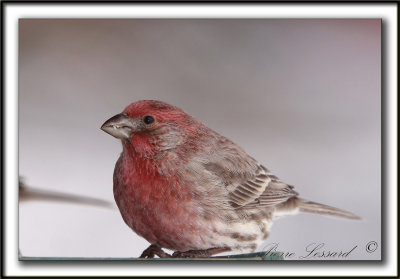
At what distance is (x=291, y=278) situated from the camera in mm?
3875

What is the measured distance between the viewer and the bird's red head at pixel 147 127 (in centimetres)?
351

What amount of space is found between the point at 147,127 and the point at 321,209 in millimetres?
1339

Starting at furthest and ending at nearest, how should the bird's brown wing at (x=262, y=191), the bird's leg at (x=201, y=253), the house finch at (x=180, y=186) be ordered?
the bird's brown wing at (x=262, y=191) → the bird's leg at (x=201, y=253) → the house finch at (x=180, y=186)

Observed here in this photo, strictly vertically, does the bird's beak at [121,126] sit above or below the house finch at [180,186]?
above

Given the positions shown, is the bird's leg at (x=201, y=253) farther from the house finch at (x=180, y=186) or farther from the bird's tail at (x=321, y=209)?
the bird's tail at (x=321, y=209)

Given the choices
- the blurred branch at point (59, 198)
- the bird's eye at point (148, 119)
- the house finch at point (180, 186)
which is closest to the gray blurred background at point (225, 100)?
the blurred branch at point (59, 198)

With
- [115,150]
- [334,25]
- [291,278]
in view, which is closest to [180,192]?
[115,150]

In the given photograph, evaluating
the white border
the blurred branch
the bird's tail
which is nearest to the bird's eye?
the blurred branch

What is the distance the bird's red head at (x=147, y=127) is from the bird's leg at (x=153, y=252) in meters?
0.63

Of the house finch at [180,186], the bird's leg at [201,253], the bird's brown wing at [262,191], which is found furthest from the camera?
the bird's brown wing at [262,191]

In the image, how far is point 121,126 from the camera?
3.51m

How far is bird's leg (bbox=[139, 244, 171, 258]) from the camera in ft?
12.0

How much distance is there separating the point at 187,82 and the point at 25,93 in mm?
1127

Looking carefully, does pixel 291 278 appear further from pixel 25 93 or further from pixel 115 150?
pixel 25 93
